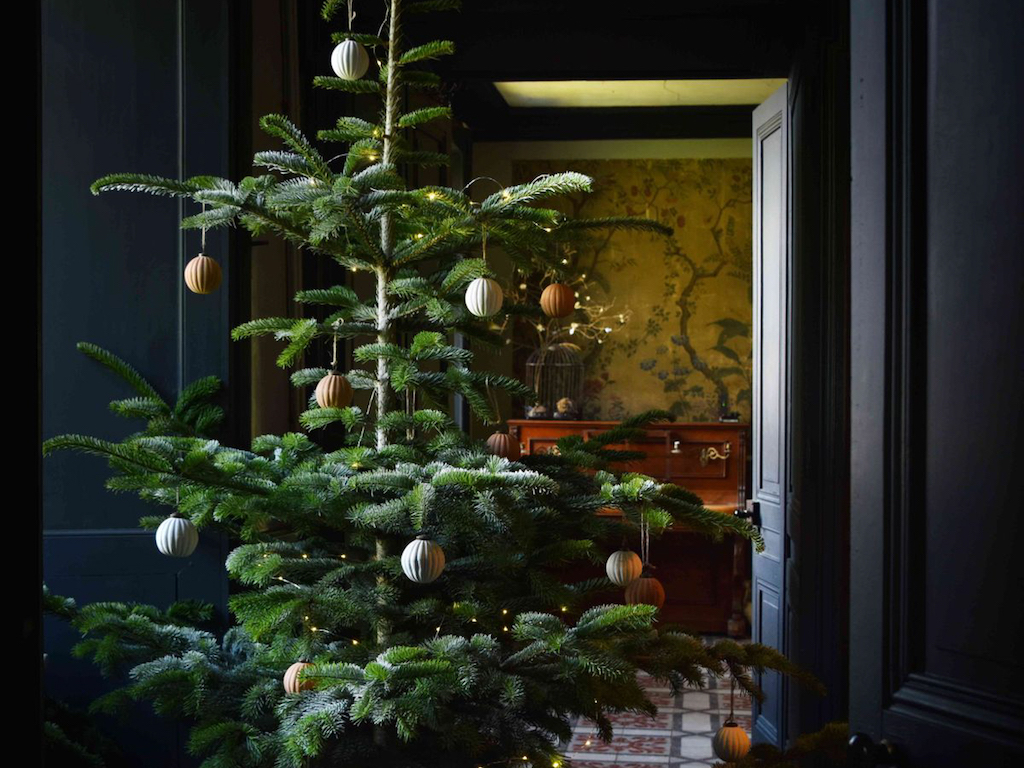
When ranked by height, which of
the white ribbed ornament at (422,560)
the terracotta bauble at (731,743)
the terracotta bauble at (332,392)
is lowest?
the terracotta bauble at (731,743)

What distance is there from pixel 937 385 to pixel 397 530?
1.21 metres

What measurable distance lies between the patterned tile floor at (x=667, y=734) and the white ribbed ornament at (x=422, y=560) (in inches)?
88.3

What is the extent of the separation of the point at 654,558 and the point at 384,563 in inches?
180

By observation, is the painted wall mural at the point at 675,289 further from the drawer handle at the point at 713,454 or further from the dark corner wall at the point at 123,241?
the dark corner wall at the point at 123,241

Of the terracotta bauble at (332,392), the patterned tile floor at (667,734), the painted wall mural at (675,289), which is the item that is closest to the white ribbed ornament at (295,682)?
the terracotta bauble at (332,392)

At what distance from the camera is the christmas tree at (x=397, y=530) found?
7.07 ft

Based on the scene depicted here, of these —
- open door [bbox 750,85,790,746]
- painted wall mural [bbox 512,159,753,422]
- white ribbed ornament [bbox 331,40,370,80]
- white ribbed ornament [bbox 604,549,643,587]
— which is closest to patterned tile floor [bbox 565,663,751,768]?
open door [bbox 750,85,790,746]

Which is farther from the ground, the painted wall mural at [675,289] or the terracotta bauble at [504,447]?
the painted wall mural at [675,289]

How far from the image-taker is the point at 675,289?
841cm

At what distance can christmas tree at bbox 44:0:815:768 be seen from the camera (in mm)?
2156

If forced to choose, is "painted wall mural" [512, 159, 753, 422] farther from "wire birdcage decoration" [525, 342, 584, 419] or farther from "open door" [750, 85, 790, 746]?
"open door" [750, 85, 790, 746]

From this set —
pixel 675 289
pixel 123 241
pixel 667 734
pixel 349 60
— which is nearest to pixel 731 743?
pixel 349 60

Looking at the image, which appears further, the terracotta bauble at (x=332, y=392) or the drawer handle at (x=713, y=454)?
the drawer handle at (x=713, y=454)

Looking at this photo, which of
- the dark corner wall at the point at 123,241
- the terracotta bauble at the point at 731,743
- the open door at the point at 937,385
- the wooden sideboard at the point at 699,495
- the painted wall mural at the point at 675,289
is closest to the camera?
the open door at the point at 937,385
